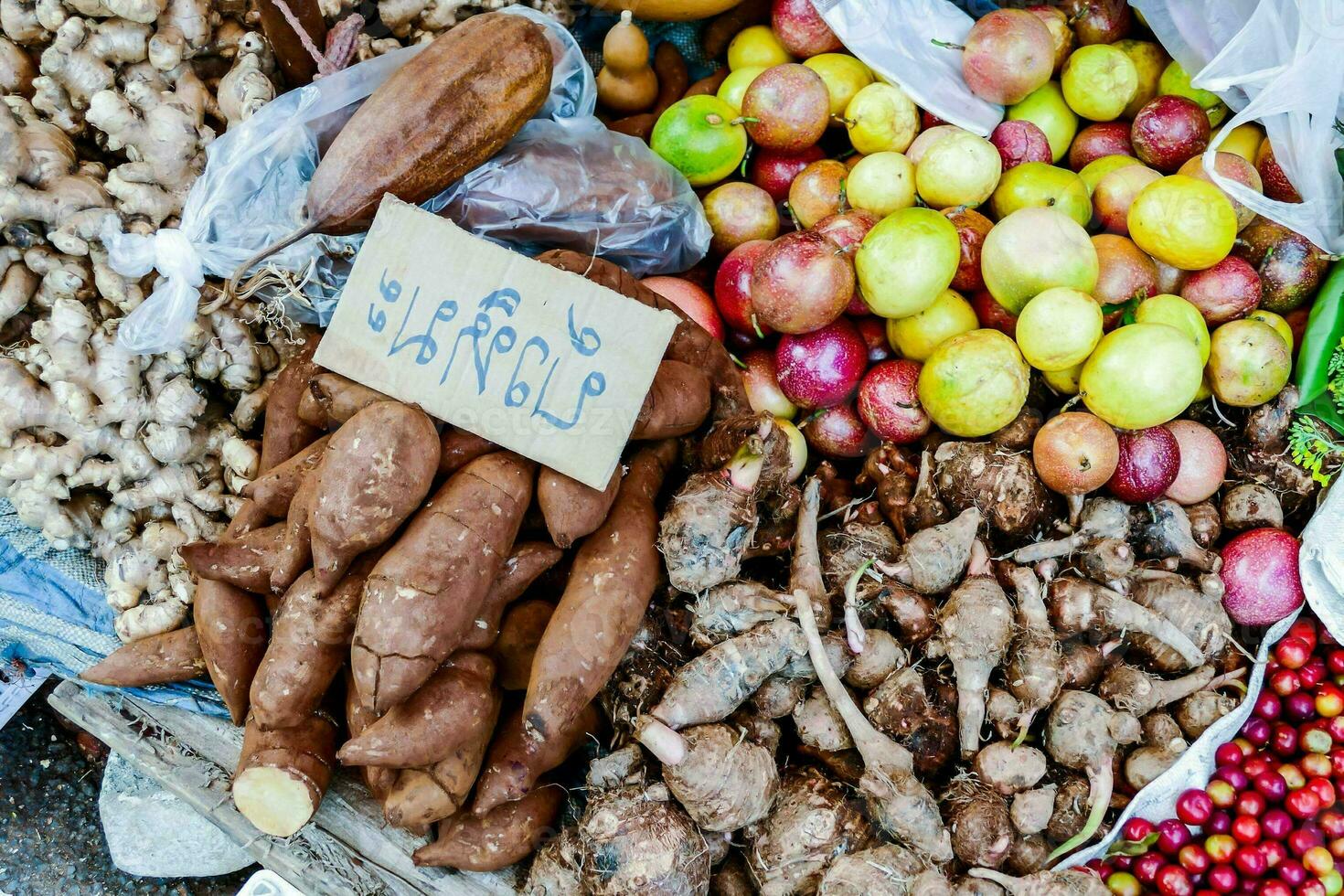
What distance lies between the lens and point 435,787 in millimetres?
1574

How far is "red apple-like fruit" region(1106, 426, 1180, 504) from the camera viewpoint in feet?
6.30

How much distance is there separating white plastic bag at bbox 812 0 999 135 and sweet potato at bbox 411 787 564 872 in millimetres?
1930

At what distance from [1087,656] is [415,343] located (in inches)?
58.1

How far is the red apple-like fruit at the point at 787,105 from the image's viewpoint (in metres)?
2.26

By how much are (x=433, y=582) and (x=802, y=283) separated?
103cm

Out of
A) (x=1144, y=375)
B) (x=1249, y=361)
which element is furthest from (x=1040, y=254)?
(x=1249, y=361)

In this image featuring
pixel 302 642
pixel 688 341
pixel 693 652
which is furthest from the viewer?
pixel 688 341

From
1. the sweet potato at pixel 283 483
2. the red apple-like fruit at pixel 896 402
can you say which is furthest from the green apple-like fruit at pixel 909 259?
the sweet potato at pixel 283 483

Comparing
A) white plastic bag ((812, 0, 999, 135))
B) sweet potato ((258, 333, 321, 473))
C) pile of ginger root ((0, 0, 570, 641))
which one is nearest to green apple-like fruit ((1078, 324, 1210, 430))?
white plastic bag ((812, 0, 999, 135))

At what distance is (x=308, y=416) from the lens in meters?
1.83

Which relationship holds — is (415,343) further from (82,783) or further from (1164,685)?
(82,783)

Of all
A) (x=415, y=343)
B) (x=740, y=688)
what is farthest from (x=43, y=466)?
(x=740, y=688)

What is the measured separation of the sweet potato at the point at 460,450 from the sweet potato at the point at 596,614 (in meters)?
0.27

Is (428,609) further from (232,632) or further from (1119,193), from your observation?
(1119,193)
